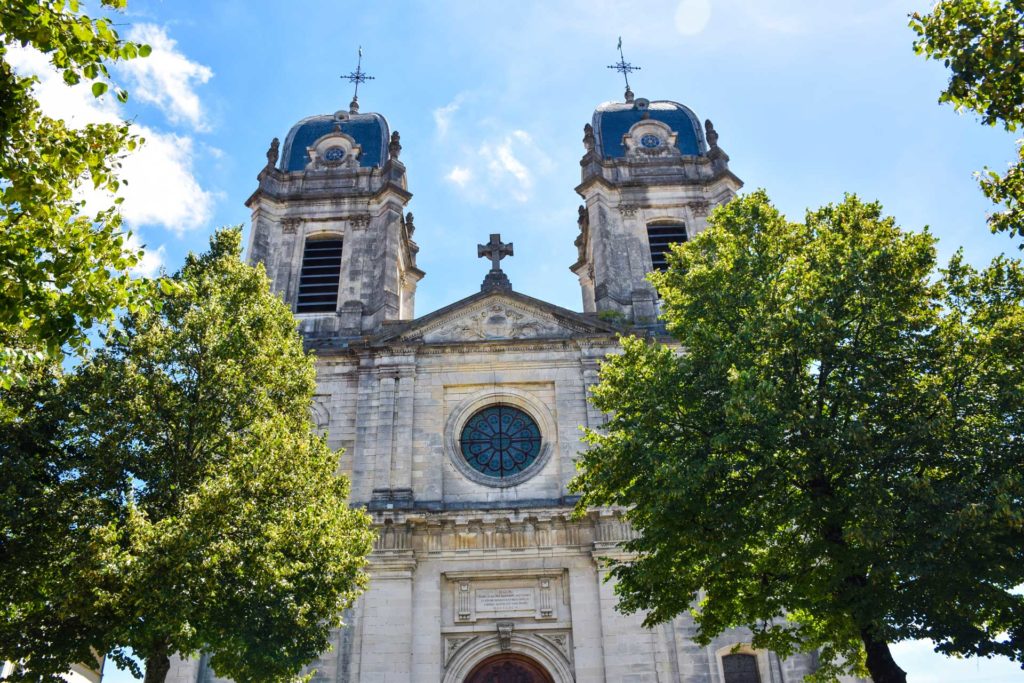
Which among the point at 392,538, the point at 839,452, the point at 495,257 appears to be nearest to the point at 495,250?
the point at 495,257

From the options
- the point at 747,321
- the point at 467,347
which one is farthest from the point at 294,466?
the point at 467,347

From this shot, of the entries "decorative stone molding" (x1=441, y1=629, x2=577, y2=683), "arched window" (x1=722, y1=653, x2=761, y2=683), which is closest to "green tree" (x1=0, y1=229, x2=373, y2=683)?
"decorative stone molding" (x1=441, y1=629, x2=577, y2=683)

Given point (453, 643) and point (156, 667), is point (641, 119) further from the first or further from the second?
point (156, 667)

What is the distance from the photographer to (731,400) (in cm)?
961

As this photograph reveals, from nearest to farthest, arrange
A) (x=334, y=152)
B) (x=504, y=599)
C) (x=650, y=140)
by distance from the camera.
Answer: (x=504, y=599) → (x=334, y=152) → (x=650, y=140)

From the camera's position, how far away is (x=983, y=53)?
22.6ft

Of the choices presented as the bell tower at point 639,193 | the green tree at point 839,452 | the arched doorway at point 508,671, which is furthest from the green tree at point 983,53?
the bell tower at point 639,193

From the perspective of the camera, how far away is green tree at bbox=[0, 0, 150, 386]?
6379 mm

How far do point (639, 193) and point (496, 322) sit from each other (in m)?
7.39

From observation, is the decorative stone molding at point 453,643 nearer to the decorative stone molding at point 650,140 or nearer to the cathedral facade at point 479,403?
the cathedral facade at point 479,403

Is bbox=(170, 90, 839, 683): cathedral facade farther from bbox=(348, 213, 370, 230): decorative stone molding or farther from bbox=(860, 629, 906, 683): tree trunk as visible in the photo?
bbox=(860, 629, 906, 683): tree trunk

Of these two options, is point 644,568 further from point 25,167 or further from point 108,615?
point 25,167

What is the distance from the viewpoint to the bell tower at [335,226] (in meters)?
22.8

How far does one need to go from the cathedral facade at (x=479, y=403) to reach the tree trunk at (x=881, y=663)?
297 cm
